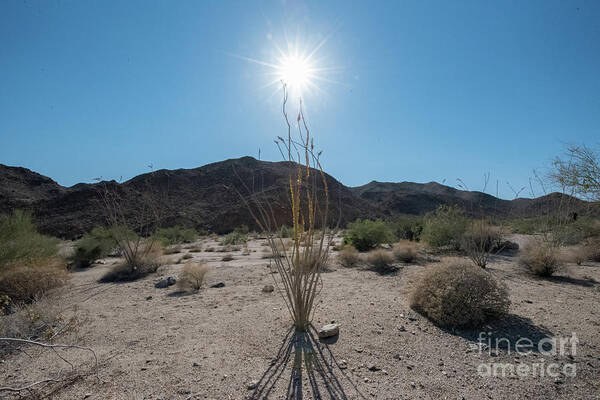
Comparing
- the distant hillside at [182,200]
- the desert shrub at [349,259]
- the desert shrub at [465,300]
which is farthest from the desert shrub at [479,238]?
the distant hillside at [182,200]

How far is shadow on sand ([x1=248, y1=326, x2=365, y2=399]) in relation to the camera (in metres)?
2.23

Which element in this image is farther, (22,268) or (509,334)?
(22,268)

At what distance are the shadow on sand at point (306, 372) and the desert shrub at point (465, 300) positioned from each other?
4.91 ft

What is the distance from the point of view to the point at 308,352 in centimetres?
289

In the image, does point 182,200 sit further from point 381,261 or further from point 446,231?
point 381,261

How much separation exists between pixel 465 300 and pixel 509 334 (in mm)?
523

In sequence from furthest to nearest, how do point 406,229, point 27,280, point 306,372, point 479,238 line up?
point 406,229 → point 479,238 → point 27,280 → point 306,372

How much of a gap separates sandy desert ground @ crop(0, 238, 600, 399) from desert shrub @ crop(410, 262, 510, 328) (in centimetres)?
15

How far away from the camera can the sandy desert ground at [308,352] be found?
2.26 meters

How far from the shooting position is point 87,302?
5.10 meters

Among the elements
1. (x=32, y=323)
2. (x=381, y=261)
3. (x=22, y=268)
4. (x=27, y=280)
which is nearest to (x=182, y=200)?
(x=22, y=268)

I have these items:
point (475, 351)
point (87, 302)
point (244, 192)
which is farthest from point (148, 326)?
point (244, 192)

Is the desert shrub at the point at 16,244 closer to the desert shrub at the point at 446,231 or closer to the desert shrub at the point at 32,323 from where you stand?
the desert shrub at the point at 32,323

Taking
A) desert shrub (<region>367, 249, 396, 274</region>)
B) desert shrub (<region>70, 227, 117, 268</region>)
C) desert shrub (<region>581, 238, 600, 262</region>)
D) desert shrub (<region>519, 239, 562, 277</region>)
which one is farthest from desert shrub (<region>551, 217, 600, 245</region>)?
desert shrub (<region>70, 227, 117, 268</region>)
